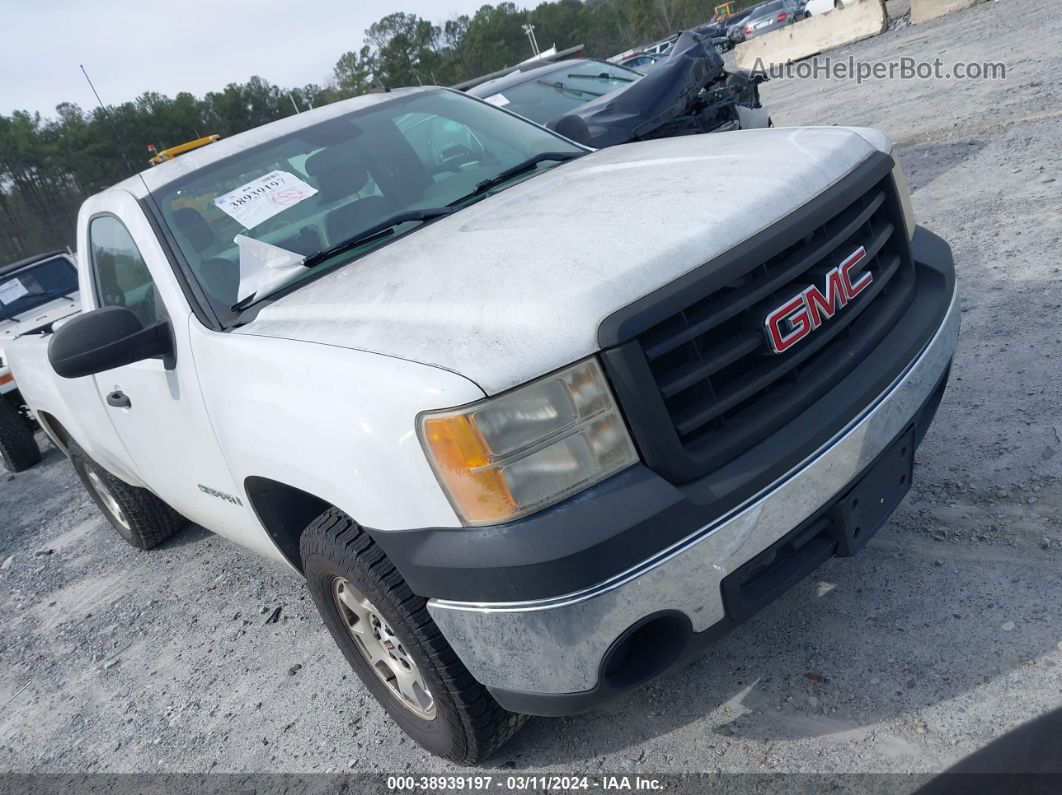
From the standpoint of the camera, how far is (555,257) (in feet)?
6.66

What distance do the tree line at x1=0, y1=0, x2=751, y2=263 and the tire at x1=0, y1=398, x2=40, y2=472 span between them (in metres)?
2.85

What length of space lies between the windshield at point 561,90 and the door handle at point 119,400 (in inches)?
→ 174

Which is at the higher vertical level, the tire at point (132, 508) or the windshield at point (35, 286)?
the windshield at point (35, 286)

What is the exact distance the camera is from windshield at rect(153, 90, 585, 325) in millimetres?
2781

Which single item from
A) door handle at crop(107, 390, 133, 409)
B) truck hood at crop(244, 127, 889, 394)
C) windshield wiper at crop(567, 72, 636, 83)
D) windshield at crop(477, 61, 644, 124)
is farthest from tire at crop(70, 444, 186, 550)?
windshield wiper at crop(567, 72, 636, 83)

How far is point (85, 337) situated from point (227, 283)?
44 cm

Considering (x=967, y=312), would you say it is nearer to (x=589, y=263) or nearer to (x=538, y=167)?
(x=538, y=167)

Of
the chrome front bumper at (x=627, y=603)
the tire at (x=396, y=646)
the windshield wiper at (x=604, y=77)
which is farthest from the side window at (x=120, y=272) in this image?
the windshield wiper at (x=604, y=77)

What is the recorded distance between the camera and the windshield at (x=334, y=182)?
9.12ft

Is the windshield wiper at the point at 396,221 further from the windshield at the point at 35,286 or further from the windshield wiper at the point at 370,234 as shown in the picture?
the windshield at the point at 35,286

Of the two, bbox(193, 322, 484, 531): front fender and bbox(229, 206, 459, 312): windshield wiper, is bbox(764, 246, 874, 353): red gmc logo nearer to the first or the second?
bbox(193, 322, 484, 531): front fender

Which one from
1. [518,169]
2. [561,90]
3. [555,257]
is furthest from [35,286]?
[555,257]

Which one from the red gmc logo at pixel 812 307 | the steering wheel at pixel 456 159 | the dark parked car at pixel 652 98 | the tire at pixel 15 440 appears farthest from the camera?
the tire at pixel 15 440

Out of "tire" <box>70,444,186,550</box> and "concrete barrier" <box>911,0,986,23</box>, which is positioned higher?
"tire" <box>70,444,186,550</box>
